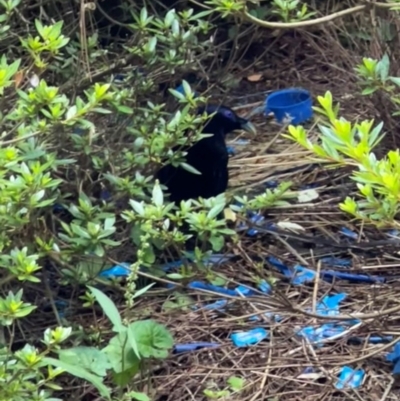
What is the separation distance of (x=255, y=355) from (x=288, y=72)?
7.27ft

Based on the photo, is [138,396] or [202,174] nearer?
[138,396]

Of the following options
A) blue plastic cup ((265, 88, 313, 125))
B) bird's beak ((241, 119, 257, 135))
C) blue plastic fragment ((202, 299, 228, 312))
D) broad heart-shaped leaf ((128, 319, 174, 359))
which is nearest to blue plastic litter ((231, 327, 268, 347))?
blue plastic fragment ((202, 299, 228, 312))

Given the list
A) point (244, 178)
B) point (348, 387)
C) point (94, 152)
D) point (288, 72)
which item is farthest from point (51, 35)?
point (288, 72)

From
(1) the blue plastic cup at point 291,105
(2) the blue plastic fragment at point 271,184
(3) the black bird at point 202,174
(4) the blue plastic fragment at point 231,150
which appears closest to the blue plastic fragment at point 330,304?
(3) the black bird at point 202,174

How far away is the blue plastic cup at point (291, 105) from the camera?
402cm

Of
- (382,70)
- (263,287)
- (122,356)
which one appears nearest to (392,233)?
(263,287)

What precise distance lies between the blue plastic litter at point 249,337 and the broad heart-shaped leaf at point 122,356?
380 millimetres

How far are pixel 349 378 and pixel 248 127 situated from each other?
1.49 metres

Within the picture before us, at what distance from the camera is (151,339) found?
253 centimetres

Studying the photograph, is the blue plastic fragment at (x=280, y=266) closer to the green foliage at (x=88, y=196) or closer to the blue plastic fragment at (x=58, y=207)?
the green foliage at (x=88, y=196)

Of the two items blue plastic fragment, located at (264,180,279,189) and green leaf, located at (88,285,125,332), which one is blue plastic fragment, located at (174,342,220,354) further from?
blue plastic fragment, located at (264,180,279,189)

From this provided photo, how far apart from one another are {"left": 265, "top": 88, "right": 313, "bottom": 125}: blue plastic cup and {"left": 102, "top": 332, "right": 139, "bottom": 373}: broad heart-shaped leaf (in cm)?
181

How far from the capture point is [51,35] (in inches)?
95.9

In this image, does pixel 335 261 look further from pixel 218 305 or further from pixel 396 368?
pixel 396 368
